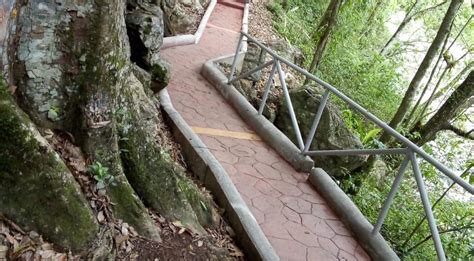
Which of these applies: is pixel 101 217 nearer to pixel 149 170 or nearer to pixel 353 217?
pixel 149 170

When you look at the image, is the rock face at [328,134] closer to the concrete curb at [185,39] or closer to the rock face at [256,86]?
the rock face at [256,86]

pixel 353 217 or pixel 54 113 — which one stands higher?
pixel 54 113

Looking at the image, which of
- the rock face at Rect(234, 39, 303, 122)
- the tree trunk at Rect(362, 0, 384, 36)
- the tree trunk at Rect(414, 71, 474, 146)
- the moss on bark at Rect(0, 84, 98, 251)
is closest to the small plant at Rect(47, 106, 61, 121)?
the moss on bark at Rect(0, 84, 98, 251)

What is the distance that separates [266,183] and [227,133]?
1274mm

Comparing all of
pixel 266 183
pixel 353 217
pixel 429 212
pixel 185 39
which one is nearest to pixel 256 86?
pixel 185 39

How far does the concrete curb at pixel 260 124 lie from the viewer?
222 inches

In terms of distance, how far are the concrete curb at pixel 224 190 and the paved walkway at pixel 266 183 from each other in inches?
12.2

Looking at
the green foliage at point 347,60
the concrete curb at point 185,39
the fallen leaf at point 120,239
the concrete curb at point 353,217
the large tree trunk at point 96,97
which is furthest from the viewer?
the green foliage at point 347,60

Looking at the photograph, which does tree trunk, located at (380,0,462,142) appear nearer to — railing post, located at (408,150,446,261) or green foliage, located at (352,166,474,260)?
green foliage, located at (352,166,474,260)

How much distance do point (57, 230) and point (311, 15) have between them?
702 inches

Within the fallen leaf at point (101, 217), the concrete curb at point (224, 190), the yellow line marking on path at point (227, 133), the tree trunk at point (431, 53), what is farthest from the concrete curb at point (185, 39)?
the fallen leaf at point (101, 217)

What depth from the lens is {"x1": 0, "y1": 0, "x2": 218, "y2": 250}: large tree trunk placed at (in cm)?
241

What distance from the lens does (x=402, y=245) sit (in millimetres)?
5727

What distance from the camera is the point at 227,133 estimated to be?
6070 millimetres
